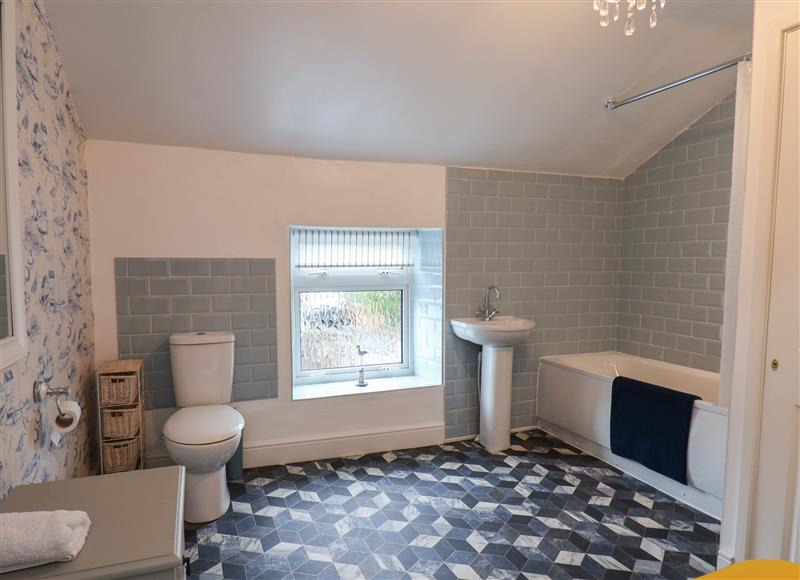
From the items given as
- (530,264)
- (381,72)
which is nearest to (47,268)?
Answer: (381,72)

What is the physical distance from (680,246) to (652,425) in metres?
1.45

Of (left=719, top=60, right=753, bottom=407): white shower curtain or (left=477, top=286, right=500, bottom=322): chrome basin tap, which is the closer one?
(left=719, top=60, right=753, bottom=407): white shower curtain

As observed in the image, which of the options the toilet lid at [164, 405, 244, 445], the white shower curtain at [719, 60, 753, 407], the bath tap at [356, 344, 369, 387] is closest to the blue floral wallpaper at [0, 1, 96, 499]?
the toilet lid at [164, 405, 244, 445]

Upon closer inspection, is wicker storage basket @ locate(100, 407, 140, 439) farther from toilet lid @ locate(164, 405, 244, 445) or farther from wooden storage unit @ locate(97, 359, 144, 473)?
toilet lid @ locate(164, 405, 244, 445)

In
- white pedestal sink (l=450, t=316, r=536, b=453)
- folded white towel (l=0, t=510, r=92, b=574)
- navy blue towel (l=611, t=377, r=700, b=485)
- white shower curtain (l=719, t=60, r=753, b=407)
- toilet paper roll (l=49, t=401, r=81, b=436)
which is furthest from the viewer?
white pedestal sink (l=450, t=316, r=536, b=453)

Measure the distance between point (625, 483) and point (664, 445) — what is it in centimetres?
37

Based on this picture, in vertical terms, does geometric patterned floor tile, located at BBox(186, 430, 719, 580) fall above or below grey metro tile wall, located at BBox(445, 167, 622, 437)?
below

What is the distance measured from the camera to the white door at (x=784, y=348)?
1.83m

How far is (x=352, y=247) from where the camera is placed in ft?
12.3

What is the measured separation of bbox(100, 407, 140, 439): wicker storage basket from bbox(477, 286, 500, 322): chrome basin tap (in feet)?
7.65

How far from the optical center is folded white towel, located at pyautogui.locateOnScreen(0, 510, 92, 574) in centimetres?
109

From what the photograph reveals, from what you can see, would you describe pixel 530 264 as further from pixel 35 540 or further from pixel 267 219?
pixel 35 540

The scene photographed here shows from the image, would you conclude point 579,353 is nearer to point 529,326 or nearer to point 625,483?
point 529,326

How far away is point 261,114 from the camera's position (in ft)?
9.42
